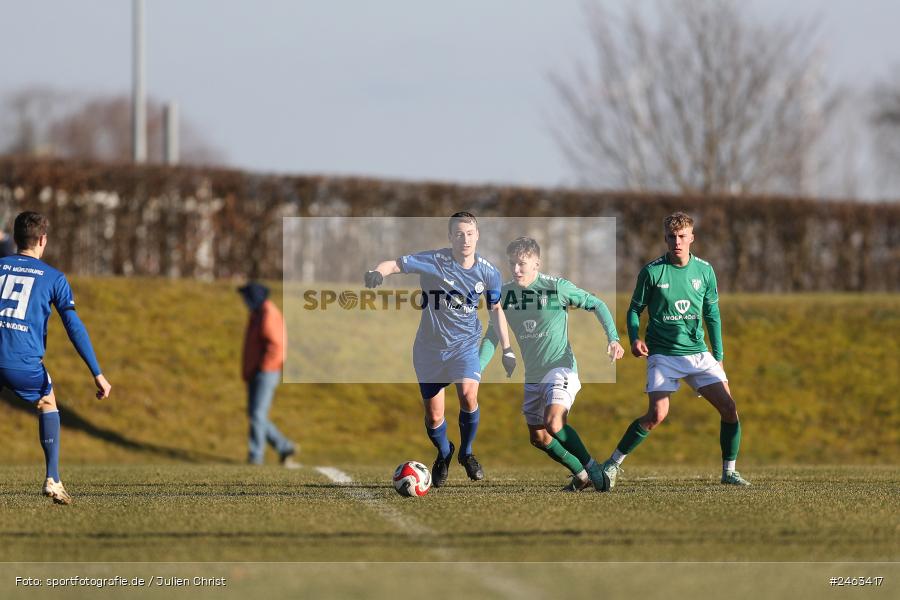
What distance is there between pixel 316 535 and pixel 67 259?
16.6 metres

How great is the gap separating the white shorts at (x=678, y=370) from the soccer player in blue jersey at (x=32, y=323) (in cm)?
428

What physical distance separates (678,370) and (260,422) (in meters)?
7.78

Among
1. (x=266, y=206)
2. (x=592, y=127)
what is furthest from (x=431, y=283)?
(x=592, y=127)

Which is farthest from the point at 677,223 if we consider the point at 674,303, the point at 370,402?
the point at 370,402

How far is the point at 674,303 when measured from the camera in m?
10.5

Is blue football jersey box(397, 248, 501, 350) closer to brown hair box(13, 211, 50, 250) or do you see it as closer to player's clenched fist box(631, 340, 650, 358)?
player's clenched fist box(631, 340, 650, 358)

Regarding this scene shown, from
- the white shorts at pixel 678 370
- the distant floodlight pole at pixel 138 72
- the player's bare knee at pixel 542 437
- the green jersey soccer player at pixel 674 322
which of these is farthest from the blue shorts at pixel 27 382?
the distant floodlight pole at pixel 138 72

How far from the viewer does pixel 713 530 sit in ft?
25.6

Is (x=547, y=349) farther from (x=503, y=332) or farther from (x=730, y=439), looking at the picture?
(x=730, y=439)

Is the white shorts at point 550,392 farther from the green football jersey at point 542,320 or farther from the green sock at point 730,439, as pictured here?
the green sock at point 730,439

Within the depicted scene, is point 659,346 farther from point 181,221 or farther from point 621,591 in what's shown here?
point 181,221

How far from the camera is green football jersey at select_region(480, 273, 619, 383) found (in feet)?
33.8

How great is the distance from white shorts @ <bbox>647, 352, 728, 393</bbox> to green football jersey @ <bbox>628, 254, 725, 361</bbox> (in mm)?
50

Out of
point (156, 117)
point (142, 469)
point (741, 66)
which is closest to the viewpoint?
point (142, 469)
